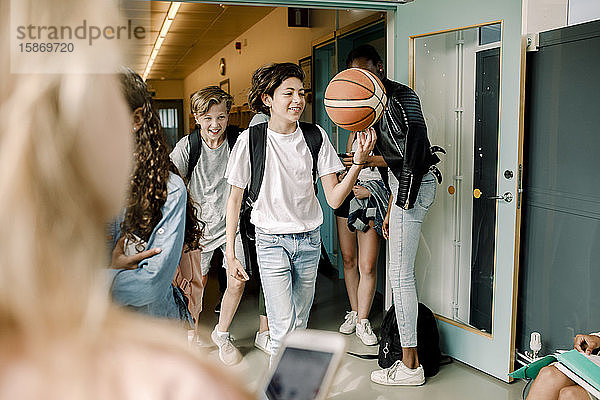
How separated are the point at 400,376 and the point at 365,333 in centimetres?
73

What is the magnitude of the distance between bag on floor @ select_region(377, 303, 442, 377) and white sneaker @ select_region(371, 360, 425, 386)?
0.24ft

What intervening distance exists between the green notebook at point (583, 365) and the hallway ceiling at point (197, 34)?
9.24 ft

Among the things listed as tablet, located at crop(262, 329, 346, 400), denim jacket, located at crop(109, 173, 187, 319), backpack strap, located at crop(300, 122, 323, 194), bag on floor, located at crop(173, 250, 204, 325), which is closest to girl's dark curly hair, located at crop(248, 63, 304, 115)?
Answer: backpack strap, located at crop(300, 122, 323, 194)

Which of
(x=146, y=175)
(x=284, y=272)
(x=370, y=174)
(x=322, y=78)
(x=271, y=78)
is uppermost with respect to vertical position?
(x=322, y=78)

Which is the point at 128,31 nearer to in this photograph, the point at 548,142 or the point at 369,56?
the point at 548,142

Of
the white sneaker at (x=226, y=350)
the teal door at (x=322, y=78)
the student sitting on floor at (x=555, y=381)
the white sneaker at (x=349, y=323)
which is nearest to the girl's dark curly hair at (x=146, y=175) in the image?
the student sitting on floor at (x=555, y=381)

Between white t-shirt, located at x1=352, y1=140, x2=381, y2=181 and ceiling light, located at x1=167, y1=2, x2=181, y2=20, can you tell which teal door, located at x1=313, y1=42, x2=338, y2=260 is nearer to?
white t-shirt, located at x1=352, y1=140, x2=381, y2=181

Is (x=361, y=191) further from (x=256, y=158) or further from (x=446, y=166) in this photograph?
(x=256, y=158)

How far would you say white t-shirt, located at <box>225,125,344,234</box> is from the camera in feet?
10.7

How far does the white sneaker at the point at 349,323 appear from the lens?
14.7ft

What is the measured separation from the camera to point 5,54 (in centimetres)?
42

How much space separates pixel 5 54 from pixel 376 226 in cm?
394

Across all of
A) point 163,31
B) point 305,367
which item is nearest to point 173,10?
point 163,31

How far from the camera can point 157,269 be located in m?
2.00
